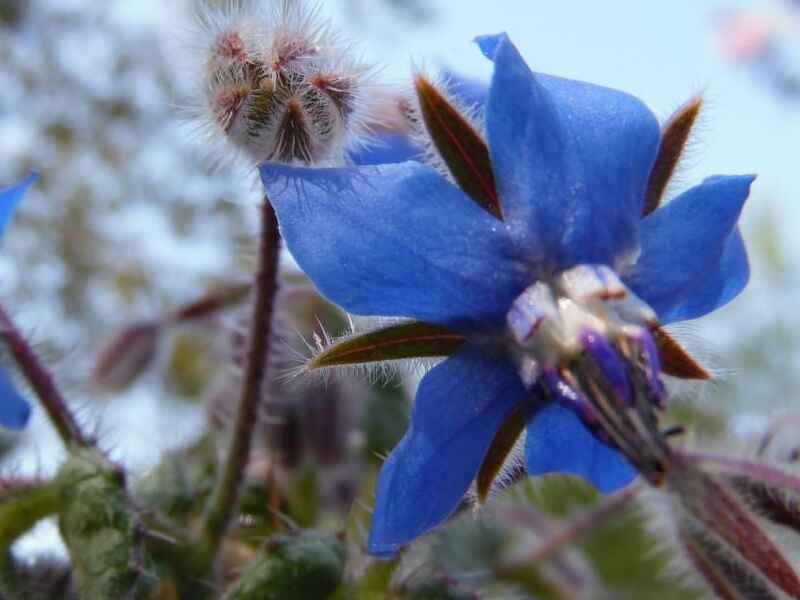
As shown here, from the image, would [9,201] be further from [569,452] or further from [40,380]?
[569,452]

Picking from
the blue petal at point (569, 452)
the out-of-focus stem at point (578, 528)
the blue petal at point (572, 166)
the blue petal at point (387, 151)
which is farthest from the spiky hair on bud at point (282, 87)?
the out-of-focus stem at point (578, 528)

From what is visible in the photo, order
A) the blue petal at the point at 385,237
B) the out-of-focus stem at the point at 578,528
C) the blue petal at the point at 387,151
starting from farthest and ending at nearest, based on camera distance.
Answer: the out-of-focus stem at the point at 578,528 → the blue petal at the point at 387,151 → the blue petal at the point at 385,237

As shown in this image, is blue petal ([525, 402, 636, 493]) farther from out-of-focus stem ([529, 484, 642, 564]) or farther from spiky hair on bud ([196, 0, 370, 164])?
out-of-focus stem ([529, 484, 642, 564])

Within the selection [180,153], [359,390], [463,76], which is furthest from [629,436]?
[180,153]

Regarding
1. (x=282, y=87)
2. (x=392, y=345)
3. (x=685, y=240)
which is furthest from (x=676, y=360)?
(x=282, y=87)

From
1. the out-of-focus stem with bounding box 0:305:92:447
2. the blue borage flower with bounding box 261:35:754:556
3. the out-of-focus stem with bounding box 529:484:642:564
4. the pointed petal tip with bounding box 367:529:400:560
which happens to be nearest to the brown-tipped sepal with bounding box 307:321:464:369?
the blue borage flower with bounding box 261:35:754:556

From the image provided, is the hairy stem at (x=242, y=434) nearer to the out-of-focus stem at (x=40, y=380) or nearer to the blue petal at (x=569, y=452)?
the out-of-focus stem at (x=40, y=380)
